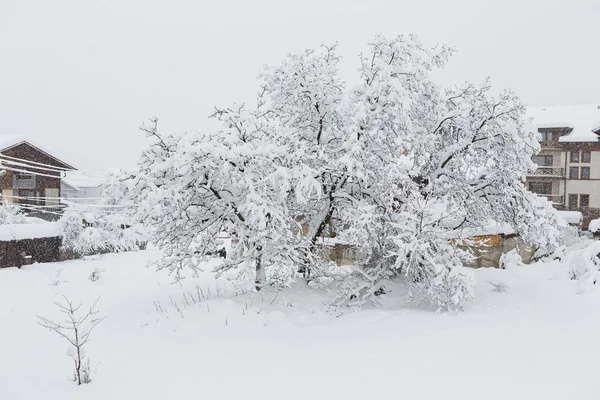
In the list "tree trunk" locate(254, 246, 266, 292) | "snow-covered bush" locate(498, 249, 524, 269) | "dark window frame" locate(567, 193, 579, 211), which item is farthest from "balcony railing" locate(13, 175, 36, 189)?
"dark window frame" locate(567, 193, 579, 211)

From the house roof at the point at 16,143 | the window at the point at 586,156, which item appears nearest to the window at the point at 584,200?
the window at the point at 586,156

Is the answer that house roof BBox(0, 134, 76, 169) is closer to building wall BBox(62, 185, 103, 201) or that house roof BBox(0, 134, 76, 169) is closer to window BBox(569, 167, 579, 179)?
building wall BBox(62, 185, 103, 201)

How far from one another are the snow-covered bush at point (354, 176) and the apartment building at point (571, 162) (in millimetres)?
29076

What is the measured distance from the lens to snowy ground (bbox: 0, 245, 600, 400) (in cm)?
578

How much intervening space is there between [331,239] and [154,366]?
7.77 metres

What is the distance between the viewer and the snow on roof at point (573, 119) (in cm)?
3588

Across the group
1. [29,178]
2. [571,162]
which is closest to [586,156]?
[571,162]

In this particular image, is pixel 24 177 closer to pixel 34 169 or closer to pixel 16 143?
pixel 34 169

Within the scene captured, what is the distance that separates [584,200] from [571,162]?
320 centimetres

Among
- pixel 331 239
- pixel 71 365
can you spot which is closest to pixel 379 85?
pixel 331 239

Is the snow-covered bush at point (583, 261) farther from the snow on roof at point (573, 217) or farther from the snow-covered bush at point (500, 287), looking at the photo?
the snow on roof at point (573, 217)

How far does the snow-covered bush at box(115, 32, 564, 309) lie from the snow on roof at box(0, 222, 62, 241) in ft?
37.1

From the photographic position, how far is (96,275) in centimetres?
1563

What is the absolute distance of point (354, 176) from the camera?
1003 cm
